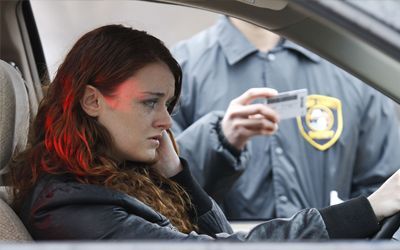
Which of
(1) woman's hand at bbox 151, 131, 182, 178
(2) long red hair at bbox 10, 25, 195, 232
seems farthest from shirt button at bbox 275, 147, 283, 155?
(2) long red hair at bbox 10, 25, 195, 232

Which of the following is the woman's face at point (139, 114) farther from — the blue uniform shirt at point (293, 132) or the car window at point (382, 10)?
the blue uniform shirt at point (293, 132)

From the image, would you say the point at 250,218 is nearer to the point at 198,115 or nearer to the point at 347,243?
the point at 198,115

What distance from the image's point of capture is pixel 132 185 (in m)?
2.73

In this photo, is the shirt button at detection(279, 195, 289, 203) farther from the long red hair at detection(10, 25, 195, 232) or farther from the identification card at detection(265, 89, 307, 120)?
the long red hair at detection(10, 25, 195, 232)

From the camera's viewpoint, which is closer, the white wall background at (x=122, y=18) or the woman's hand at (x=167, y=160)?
the woman's hand at (x=167, y=160)

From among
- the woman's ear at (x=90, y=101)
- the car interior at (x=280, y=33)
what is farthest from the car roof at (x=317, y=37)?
the woman's ear at (x=90, y=101)

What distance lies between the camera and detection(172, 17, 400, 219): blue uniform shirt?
4414 millimetres

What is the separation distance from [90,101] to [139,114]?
125 mm

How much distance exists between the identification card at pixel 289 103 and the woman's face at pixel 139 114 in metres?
1.27

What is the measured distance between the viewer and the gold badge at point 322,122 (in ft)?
14.9

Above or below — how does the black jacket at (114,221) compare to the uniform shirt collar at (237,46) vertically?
below

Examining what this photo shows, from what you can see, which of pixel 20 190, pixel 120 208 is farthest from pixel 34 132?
pixel 120 208

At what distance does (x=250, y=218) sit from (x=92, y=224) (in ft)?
6.22

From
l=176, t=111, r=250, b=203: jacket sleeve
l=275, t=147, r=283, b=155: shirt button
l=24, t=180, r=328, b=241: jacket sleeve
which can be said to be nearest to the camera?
l=24, t=180, r=328, b=241: jacket sleeve
